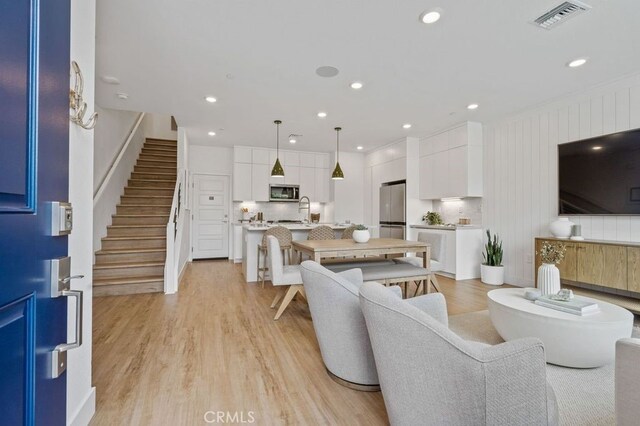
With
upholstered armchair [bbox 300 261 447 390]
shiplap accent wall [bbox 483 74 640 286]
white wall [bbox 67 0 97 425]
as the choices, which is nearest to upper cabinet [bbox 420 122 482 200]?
shiplap accent wall [bbox 483 74 640 286]

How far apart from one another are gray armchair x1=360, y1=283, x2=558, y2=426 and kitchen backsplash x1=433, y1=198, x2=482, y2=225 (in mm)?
4585

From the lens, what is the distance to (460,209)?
571cm

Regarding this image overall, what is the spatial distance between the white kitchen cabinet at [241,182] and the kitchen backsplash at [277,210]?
38 cm

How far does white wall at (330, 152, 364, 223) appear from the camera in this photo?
7.49 metres

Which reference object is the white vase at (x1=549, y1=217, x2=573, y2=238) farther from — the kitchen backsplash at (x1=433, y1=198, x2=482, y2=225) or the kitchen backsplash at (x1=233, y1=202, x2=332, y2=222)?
the kitchen backsplash at (x1=233, y1=202, x2=332, y2=222)

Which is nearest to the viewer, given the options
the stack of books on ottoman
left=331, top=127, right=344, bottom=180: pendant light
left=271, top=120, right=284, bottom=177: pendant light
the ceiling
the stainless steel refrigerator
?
the stack of books on ottoman

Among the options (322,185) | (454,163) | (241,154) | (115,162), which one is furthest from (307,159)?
(115,162)

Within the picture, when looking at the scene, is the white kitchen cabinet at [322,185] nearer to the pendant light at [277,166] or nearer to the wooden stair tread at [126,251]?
the pendant light at [277,166]

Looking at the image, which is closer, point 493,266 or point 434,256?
point 434,256

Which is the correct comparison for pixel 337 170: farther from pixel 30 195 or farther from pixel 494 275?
pixel 30 195

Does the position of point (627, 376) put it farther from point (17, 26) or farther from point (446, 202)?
point (446, 202)

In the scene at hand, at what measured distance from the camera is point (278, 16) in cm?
242

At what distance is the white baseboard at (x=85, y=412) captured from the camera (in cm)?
144

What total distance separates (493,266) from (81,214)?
16.7 ft
